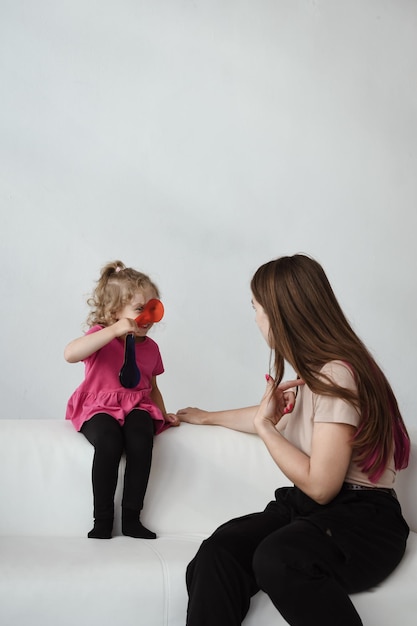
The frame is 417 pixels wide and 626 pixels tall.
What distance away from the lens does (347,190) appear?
151 inches

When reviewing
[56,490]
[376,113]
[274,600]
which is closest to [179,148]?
[376,113]

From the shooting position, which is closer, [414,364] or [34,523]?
[34,523]

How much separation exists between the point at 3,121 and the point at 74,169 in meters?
0.34

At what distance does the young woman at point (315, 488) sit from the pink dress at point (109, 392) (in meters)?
0.60

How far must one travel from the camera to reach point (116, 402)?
243 cm

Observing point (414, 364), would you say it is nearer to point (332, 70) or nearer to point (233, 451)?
point (332, 70)

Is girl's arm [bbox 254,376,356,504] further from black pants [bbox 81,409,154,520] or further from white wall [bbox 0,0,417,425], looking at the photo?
white wall [bbox 0,0,417,425]

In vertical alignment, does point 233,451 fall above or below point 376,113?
A: below

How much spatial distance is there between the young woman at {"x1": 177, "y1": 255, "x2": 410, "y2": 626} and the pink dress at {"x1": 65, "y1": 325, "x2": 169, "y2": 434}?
0.60 metres

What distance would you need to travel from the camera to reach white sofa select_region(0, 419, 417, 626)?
1764 mm

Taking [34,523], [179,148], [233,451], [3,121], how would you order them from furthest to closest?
[179,148]
[3,121]
[233,451]
[34,523]

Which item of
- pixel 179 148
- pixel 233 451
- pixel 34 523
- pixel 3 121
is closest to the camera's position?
pixel 34 523

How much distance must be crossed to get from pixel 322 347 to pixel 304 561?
49cm

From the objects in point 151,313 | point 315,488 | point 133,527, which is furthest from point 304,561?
point 151,313
